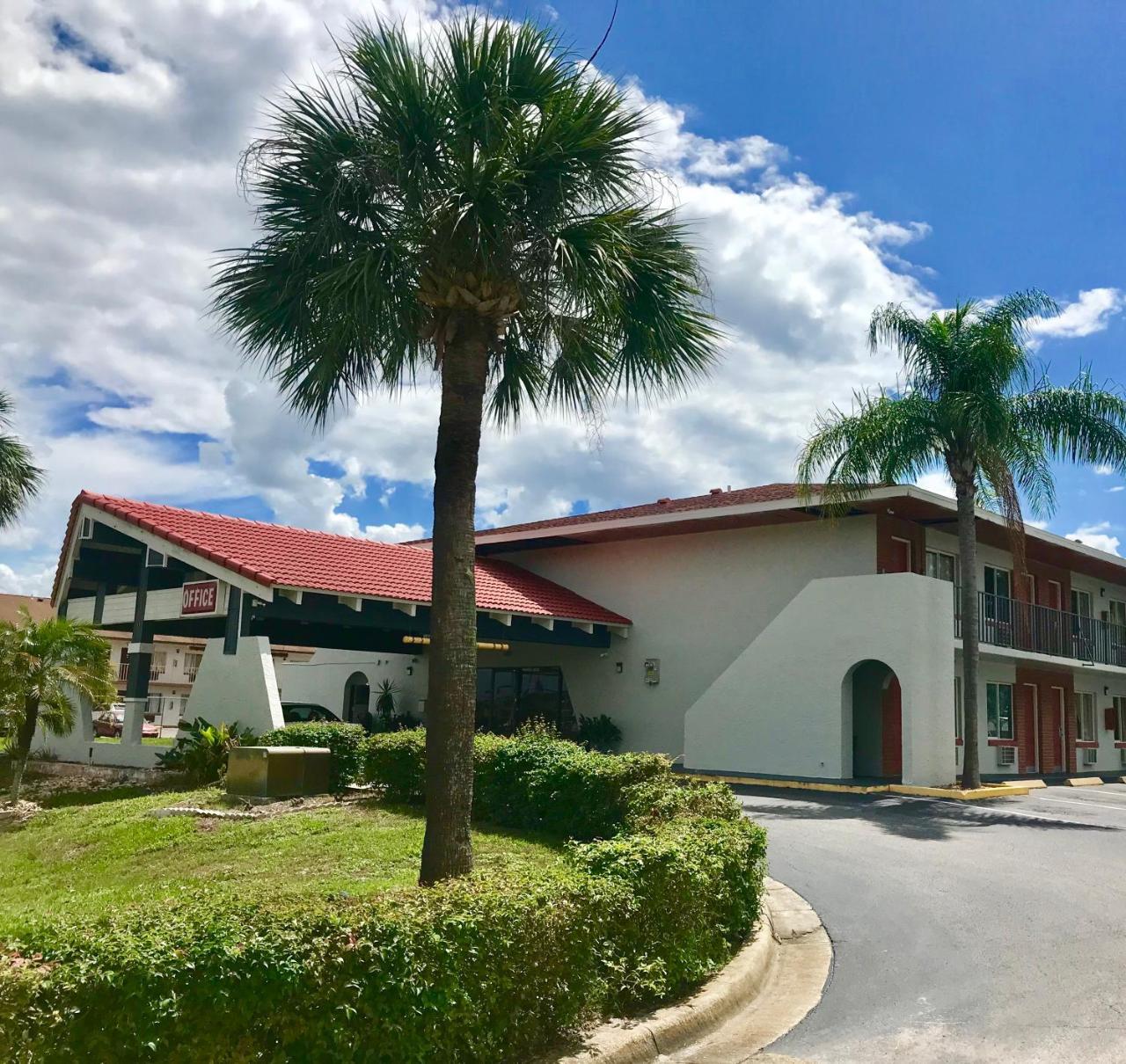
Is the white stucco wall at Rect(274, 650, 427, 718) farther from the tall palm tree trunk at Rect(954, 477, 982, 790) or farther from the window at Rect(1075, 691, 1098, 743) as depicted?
the window at Rect(1075, 691, 1098, 743)

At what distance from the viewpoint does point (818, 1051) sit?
605 cm

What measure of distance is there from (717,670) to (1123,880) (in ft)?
48.3

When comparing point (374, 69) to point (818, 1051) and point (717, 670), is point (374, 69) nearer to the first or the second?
point (818, 1051)

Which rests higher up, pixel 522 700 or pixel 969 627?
pixel 969 627

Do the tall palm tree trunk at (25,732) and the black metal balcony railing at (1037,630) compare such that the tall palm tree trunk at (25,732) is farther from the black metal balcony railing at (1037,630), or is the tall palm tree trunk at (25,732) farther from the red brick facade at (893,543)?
the black metal balcony railing at (1037,630)

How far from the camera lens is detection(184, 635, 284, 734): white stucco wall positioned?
17.5 meters

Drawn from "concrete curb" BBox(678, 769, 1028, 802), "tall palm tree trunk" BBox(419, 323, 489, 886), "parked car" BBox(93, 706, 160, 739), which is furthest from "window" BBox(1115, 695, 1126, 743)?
"tall palm tree trunk" BBox(419, 323, 489, 886)

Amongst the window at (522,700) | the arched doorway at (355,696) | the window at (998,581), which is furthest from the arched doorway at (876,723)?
the arched doorway at (355,696)

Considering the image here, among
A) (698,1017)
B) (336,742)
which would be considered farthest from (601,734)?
(698,1017)

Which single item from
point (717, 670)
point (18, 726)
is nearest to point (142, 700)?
point (18, 726)

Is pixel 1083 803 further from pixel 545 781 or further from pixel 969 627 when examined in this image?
pixel 545 781

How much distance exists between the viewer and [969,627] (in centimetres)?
2061

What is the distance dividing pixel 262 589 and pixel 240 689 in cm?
170

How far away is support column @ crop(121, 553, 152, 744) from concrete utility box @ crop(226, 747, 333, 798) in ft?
22.3
